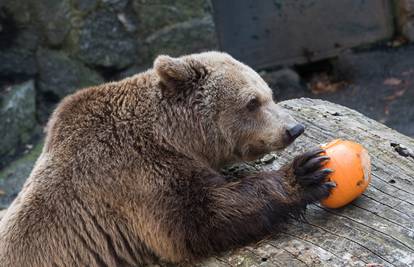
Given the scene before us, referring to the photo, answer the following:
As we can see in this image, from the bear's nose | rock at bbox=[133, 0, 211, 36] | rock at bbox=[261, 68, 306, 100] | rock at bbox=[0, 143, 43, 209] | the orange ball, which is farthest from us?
rock at bbox=[261, 68, 306, 100]

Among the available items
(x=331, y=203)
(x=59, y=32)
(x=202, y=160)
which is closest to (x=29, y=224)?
(x=202, y=160)

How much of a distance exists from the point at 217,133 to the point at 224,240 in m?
0.67

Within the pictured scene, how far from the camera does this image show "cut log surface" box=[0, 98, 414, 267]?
3631 millimetres

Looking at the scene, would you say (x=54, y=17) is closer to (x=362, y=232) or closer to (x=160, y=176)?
(x=160, y=176)

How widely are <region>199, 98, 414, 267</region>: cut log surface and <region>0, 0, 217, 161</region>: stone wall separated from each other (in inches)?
182

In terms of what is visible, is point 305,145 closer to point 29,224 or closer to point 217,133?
point 217,133

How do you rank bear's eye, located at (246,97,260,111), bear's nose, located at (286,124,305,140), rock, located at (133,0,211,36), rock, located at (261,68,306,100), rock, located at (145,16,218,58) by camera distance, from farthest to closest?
1. rock, located at (261,68,306,100)
2. rock, located at (145,16,218,58)
3. rock, located at (133,0,211,36)
4. bear's eye, located at (246,97,260,111)
5. bear's nose, located at (286,124,305,140)

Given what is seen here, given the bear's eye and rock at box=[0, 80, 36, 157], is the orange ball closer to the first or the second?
the bear's eye

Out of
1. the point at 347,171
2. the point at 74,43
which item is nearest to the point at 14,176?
the point at 74,43

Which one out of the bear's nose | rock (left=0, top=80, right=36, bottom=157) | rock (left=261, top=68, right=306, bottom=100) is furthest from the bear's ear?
rock (left=261, top=68, right=306, bottom=100)

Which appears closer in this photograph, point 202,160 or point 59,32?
point 202,160

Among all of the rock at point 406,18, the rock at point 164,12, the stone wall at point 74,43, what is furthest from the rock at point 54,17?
the rock at point 406,18

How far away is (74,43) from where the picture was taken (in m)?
8.53

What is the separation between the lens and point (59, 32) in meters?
8.46
